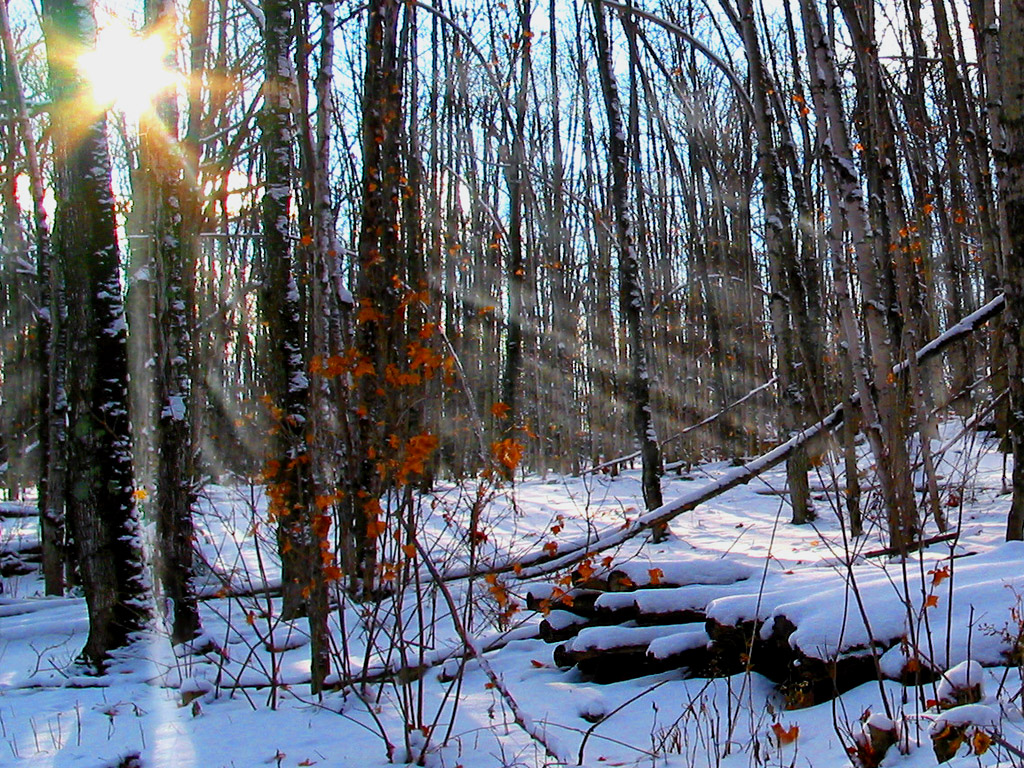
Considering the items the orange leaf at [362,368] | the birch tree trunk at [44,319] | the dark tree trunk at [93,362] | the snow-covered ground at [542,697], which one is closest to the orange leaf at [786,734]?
the snow-covered ground at [542,697]

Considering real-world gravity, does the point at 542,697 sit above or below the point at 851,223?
below

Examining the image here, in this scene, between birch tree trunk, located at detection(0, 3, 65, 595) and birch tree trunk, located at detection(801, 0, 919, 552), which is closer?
birch tree trunk, located at detection(801, 0, 919, 552)

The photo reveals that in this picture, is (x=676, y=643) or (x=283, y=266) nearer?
(x=676, y=643)

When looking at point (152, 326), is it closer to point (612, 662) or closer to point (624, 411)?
point (612, 662)

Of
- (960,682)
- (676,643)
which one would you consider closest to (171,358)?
(676,643)

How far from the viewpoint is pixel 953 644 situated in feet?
10.8

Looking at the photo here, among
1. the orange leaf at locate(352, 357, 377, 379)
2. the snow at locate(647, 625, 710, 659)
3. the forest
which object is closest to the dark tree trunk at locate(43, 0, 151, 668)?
the forest

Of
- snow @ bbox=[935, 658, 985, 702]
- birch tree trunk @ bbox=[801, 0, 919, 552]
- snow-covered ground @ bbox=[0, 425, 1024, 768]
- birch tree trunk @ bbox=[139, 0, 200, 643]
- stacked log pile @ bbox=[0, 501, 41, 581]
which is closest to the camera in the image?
snow @ bbox=[935, 658, 985, 702]

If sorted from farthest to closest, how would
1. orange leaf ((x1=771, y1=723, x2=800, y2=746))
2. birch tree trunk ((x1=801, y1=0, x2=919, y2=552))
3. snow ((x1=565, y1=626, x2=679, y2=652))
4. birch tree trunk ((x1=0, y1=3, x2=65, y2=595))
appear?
birch tree trunk ((x1=0, y1=3, x2=65, y2=595))
birch tree trunk ((x1=801, y1=0, x2=919, y2=552))
snow ((x1=565, y1=626, x2=679, y2=652))
orange leaf ((x1=771, y1=723, x2=800, y2=746))

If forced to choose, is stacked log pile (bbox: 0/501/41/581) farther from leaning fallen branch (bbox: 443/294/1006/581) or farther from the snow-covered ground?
leaning fallen branch (bbox: 443/294/1006/581)

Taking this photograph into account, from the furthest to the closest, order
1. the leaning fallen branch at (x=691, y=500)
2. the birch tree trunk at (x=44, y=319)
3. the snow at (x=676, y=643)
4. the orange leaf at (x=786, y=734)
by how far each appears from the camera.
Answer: the birch tree trunk at (x=44, y=319) → the leaning fallen branch at (x=691, y=500) → the snow at (x=676, y=643) → the orange leaf at (x=786, y=734)

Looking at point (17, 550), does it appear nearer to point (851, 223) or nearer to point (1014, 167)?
point (851, 223)

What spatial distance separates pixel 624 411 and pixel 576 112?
917 cm

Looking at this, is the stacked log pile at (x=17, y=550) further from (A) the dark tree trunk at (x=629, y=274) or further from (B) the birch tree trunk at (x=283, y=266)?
(A) the dark tree trunk at (x=629, y=274)
